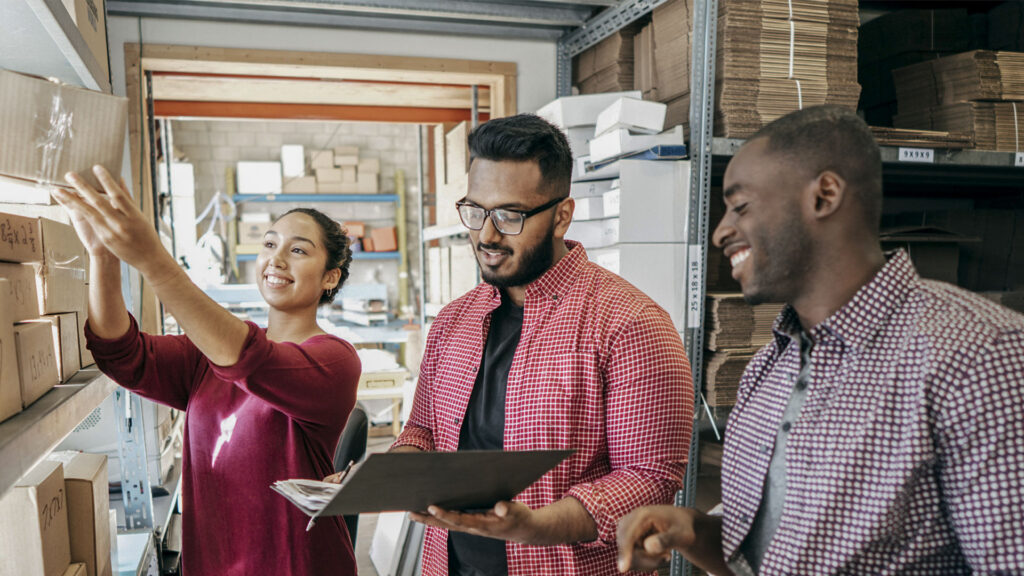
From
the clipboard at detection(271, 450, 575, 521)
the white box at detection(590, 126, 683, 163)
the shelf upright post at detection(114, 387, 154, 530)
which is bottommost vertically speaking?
the shelf upright post at detection(114, 387, 154, 530)

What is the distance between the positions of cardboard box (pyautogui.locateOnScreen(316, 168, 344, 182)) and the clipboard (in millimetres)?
7554

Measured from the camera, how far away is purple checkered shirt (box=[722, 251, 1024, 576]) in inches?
31.3

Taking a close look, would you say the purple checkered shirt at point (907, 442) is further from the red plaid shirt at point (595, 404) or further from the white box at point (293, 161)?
the white box at point (293, 161)

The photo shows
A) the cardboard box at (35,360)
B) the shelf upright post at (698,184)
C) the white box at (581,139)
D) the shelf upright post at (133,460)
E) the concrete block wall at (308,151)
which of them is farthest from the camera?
the concrete block wall at (308,151)

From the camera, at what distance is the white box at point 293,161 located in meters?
8.25

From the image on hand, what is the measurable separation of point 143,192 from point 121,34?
65 centimetres

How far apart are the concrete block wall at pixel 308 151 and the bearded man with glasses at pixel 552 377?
7.29 metres

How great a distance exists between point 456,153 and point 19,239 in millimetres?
2834

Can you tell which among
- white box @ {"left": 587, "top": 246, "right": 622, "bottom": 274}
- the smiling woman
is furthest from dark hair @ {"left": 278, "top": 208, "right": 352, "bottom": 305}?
white box @ {"left": 587, "top": 246, "right": 622, "bottom": 274}

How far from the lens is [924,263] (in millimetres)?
2930

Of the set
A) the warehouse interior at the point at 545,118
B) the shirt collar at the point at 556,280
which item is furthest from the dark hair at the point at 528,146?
the warehouse interior at the point at 545,118

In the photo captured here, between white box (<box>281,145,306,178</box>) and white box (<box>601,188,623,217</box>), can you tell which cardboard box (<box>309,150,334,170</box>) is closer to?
white box (<box>281,145,306,178</box>)

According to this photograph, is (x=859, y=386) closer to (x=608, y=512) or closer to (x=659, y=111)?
(x=608, y=512)

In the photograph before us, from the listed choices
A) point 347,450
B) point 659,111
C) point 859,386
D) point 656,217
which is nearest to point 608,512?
point 859,386
